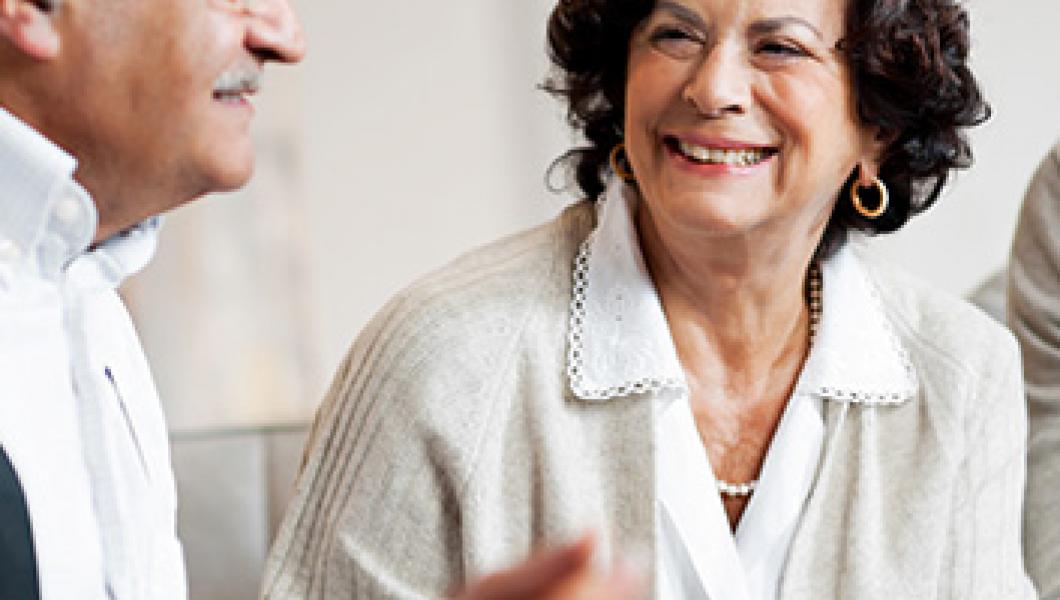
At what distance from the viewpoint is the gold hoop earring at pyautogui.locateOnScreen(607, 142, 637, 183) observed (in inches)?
81.0

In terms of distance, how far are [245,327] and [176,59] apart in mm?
2851

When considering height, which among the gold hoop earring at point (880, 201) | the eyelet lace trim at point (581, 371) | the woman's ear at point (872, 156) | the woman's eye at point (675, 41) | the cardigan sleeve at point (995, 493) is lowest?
the cardigan sleeve at point (995, 493)

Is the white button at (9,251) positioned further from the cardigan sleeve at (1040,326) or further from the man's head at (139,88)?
the cardigan sleeve at (1040,326)

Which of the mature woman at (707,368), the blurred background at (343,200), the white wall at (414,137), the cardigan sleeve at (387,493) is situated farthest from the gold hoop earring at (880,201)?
the white wall at (414,137)

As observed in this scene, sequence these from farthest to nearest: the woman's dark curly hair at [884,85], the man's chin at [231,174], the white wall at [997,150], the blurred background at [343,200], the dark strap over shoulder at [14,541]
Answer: the blurred background at [343,200]
the white wall at [997,150]
the woman's dark curly hair at [884,85]
the man's chin at [231,174]
the dark strap over shoulder at [14,541]

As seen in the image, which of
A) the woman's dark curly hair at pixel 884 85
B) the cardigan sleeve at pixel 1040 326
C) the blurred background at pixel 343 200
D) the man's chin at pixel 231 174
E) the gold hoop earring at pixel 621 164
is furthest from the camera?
the blurred background at pixel 343 200

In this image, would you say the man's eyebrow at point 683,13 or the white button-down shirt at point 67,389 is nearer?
the white button-down shirt at point 67,389

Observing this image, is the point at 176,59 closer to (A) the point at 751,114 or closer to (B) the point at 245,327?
(A) the point at 751,114

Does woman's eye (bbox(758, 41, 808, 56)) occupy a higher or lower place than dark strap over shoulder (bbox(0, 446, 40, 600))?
higher

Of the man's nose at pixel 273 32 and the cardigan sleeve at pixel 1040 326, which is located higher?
the man's nose at pixel 273 32

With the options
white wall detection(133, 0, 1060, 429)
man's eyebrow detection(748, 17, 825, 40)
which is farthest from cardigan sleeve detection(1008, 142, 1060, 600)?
white wall detection(133, 0, 1060, 429)

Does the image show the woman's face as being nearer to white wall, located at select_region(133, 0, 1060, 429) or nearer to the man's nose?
the man's nose

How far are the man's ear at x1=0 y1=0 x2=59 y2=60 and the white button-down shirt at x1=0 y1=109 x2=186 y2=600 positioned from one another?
53 millimetres

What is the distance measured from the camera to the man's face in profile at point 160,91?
120 cm
